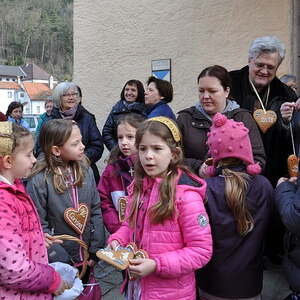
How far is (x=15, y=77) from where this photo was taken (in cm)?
3500

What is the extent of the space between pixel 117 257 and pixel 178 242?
309 millimetres

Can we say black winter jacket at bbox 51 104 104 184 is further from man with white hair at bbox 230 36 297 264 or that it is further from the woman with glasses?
man with white hair at bbox 230 36 297 264

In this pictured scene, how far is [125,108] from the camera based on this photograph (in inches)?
178

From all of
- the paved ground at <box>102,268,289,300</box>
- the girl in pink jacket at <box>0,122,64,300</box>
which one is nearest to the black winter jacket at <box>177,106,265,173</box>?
the girl in pink jacket at <box>0,122,64,300</box>

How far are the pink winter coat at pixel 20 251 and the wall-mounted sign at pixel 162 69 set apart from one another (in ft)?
13.7

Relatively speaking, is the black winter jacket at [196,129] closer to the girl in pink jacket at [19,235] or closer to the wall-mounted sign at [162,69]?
the girl in pink jacket at [19,235]

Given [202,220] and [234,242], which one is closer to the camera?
[202,220]

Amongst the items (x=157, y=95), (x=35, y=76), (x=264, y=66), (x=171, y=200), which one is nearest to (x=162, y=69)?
(x=157, y=95)

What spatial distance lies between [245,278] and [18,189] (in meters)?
1.29

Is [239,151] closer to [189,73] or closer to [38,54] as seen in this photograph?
[189,73]

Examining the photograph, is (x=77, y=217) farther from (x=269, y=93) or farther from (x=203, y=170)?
(x=269, y=93)

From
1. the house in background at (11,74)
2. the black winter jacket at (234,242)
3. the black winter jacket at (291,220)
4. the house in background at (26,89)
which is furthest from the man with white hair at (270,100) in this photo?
the house in background at (11,74)

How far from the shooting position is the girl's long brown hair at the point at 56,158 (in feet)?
8.46

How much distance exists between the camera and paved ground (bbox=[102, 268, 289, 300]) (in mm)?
3325
